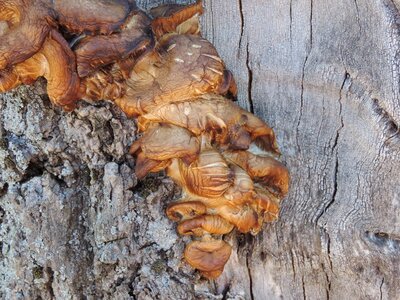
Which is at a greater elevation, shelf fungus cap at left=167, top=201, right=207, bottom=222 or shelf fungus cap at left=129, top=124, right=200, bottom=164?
shelf fungus cap at left=129, top=124, right=200, bottom=164

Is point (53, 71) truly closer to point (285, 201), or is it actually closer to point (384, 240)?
point (285, 201)

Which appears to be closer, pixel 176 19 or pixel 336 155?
pixel 176 19

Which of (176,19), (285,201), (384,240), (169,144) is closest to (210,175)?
(169,144)

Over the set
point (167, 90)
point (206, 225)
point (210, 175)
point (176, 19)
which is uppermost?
point (176, 19)

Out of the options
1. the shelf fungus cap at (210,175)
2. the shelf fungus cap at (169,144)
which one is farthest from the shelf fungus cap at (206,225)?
the shelf fungus cap at (169,144)

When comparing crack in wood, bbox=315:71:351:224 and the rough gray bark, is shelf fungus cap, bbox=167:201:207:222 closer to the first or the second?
the rough gray bark

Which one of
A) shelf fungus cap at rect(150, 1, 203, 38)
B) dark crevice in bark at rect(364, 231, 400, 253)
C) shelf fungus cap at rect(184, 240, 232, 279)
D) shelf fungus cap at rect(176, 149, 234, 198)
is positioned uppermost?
shelf fungus cap at rect(150, 1, 203, 38)

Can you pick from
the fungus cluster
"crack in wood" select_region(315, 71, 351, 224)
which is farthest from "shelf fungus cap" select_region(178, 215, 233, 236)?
"crack in wood" select_region(315, 71, 351, 224)

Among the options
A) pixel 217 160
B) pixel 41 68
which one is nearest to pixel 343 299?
pixel 217 160

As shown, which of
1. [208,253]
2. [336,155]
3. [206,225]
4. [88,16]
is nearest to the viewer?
[88,16]
